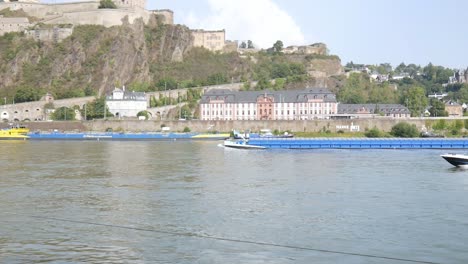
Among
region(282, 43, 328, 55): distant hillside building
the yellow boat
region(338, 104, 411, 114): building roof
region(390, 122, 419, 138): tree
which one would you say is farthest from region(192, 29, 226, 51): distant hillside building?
region(390, 122, 419, 138): tree

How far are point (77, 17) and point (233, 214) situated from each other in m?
93.0

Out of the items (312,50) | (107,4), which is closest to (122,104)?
(107,4)

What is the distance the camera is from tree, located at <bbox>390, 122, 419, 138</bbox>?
74250 millimetres

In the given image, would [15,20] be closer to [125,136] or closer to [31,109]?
[31,109]

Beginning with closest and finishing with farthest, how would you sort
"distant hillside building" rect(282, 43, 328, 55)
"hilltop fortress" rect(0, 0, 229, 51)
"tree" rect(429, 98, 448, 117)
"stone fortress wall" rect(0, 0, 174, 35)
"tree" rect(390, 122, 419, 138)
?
"tree" rect(390, 122, 419, 138), "tree" rect(429, 98, 448, 117), "hilltop fortress" rect(0, 0, 229, 51), "stone fortress wall" rect(0, 0, 174, 35), "distant hillside building" rect(282, 43, 328, 55)

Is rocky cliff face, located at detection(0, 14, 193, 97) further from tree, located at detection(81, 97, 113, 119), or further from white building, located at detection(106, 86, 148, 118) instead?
white building, located at detection(106, 86, 148, 118)

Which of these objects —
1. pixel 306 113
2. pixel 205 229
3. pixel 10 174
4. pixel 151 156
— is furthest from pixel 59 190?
pixel 306 113

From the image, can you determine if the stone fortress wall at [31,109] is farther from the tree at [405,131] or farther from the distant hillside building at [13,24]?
the tree at [405,131]

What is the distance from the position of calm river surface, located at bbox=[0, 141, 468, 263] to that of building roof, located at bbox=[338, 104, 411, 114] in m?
53.5

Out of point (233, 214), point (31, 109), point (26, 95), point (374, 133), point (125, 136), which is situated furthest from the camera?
point (26, 95)

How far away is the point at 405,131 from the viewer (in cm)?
7444

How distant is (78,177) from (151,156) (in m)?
15.0

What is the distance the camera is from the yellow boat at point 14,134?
79.9 meters

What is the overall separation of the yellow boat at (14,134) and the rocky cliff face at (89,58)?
1735 centimetres
